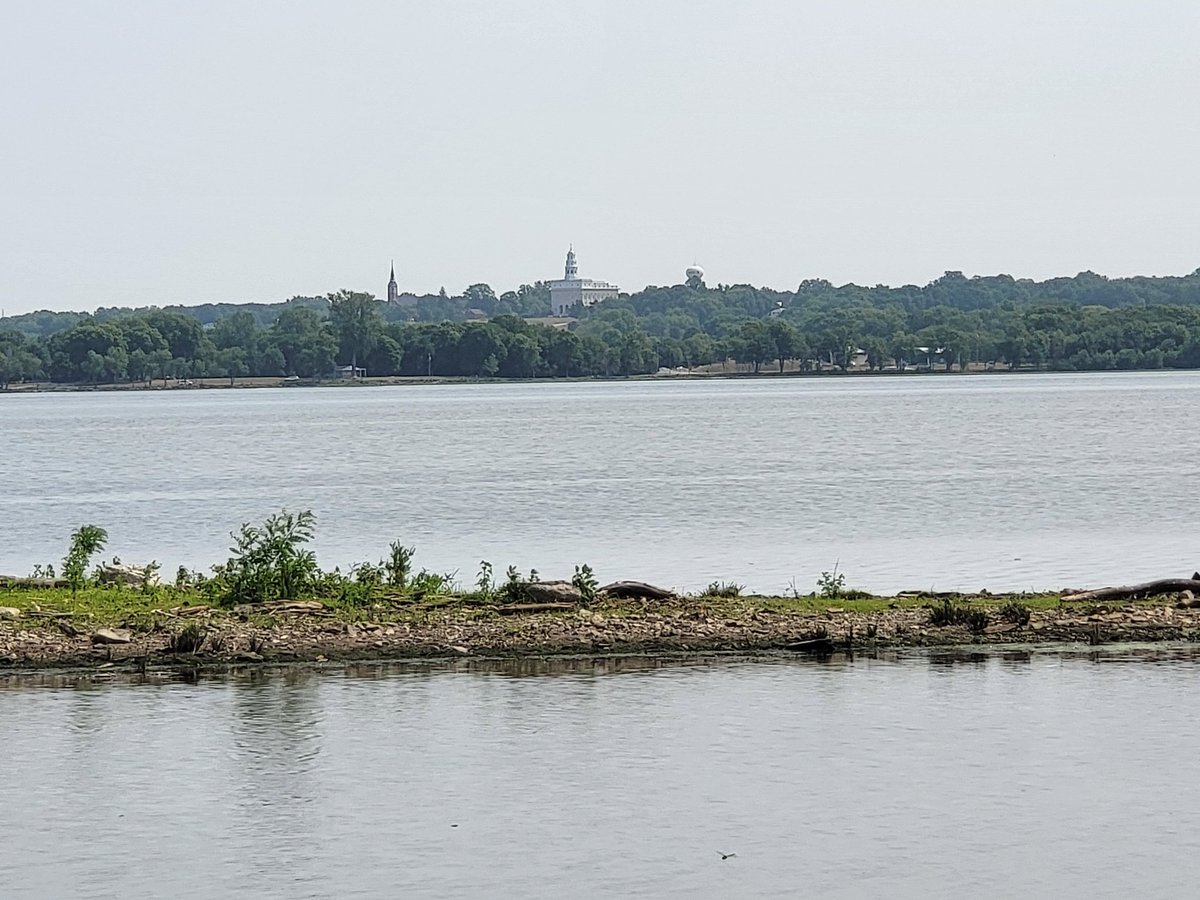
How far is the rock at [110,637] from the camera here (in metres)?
21.5

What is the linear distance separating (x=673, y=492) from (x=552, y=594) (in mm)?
30878

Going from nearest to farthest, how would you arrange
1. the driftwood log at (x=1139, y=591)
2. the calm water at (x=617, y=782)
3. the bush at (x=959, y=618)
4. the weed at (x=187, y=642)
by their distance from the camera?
1. the calm water at (x=617, y=782)
2. the weed at (x=187, y=642)
3. the bush at (x=959, y=618)
4. the driftwood log at (x=1139, y=591)

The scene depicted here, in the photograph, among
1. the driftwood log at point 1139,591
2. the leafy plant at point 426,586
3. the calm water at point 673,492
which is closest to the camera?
the driftwood log at point 1139,591

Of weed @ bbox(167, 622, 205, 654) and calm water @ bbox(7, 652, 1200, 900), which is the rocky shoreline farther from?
calm water @ bbox(7, 652, 1200, 900)

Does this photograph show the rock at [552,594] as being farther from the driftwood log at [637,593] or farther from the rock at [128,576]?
the rock at [128,576]

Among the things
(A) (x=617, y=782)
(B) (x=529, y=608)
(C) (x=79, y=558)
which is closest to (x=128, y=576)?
(C) (x=79, y=558)

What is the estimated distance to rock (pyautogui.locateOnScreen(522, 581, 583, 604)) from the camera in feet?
78.2

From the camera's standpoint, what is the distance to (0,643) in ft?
70.1

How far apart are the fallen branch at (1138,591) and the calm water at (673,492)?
218 inches

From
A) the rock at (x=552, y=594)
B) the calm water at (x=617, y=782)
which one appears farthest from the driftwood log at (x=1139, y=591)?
the rock at (x=552, y=594)

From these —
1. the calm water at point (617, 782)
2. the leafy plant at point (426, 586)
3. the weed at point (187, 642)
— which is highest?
the leafy plant at point (426, 586)

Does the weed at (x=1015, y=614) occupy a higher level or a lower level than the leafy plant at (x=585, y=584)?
lower

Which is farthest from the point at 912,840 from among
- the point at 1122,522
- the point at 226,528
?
the point at 226,528

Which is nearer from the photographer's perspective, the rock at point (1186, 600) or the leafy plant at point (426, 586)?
the rock at point (1186, 600)
